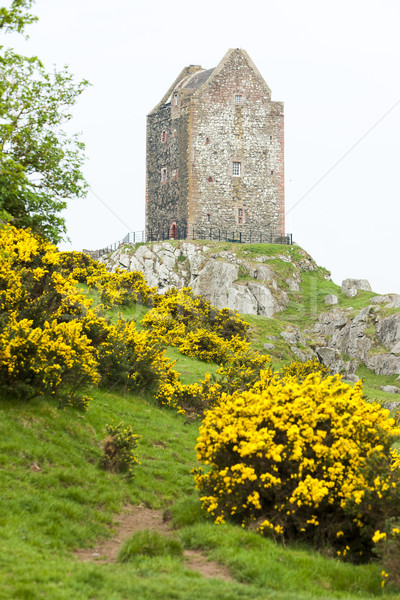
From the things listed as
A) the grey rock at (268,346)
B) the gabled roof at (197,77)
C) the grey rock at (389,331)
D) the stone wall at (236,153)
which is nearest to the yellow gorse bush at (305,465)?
the grey rock at (268,346)

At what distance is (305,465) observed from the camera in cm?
1062

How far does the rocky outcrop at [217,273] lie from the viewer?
48094 mm

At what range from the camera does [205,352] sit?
90.4 ft

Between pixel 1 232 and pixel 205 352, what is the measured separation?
486 inches

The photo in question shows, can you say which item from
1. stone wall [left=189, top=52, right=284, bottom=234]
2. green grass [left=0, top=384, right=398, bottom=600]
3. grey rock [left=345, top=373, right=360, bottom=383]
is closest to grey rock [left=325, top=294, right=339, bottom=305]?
stone wall [left=189, top=52, right=284, bottom=234]

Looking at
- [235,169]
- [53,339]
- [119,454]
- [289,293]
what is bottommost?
[119,454]

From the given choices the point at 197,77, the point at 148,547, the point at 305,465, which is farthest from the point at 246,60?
the point at 148,547

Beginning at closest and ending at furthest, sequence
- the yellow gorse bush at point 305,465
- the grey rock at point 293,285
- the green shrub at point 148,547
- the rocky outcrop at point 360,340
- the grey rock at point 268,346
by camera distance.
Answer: the green shrub at point 148,547 → the yellow gorse bush at point 305,465 → the grey rock at point 268,346 → the rocky outcrop at point 360,340 → the grey rock at point 293,285

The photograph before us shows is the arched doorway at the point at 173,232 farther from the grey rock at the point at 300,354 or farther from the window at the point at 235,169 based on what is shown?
the grey rock at the point at 300,354

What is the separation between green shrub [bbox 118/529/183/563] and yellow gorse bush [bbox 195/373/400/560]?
1271mm

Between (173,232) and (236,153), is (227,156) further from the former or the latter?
(173,232)

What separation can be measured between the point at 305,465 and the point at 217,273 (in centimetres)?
3942

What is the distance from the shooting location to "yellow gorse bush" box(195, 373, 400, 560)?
10.2m

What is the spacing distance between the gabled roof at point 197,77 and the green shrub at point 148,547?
170ft
